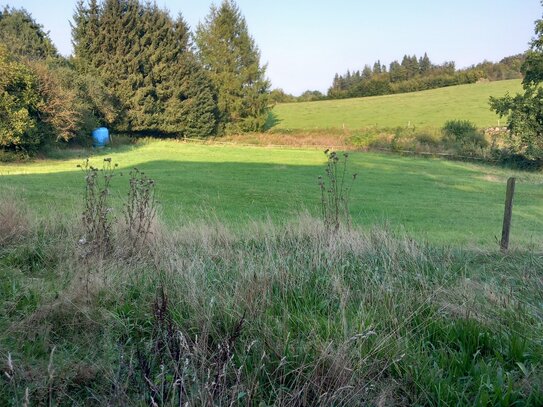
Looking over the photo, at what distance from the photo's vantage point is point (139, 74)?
45.2 m

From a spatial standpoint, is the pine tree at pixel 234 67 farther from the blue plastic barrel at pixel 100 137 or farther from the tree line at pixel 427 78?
the tree line at pixel 427 78

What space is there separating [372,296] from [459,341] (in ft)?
2.60

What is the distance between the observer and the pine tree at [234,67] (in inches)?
2189

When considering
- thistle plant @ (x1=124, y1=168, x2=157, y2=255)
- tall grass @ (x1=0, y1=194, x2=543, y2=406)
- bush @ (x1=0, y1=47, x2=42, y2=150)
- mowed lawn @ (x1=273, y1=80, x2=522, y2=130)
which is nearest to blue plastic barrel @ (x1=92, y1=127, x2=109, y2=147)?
bush @ (x1=0, y1=47, x2=42, y2=150)

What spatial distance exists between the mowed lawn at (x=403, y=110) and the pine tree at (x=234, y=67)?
442 cm

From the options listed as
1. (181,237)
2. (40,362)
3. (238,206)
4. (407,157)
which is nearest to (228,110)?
(407,157)

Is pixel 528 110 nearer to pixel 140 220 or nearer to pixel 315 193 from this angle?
pixel 315 193

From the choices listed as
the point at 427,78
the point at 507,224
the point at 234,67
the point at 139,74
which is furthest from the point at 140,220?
the point at 427,78

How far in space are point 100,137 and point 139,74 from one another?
929 cm

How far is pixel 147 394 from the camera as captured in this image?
259 centimetres

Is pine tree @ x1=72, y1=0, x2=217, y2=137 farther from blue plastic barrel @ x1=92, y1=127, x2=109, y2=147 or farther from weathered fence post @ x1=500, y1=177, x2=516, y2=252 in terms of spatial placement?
weathered fence post @ x1=500, y1=177, x2=516, y2=252

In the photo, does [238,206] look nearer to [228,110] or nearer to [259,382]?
[259,382]

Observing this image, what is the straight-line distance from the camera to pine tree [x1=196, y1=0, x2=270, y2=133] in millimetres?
55594

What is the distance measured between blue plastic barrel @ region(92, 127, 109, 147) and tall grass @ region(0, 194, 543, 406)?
118 feet
